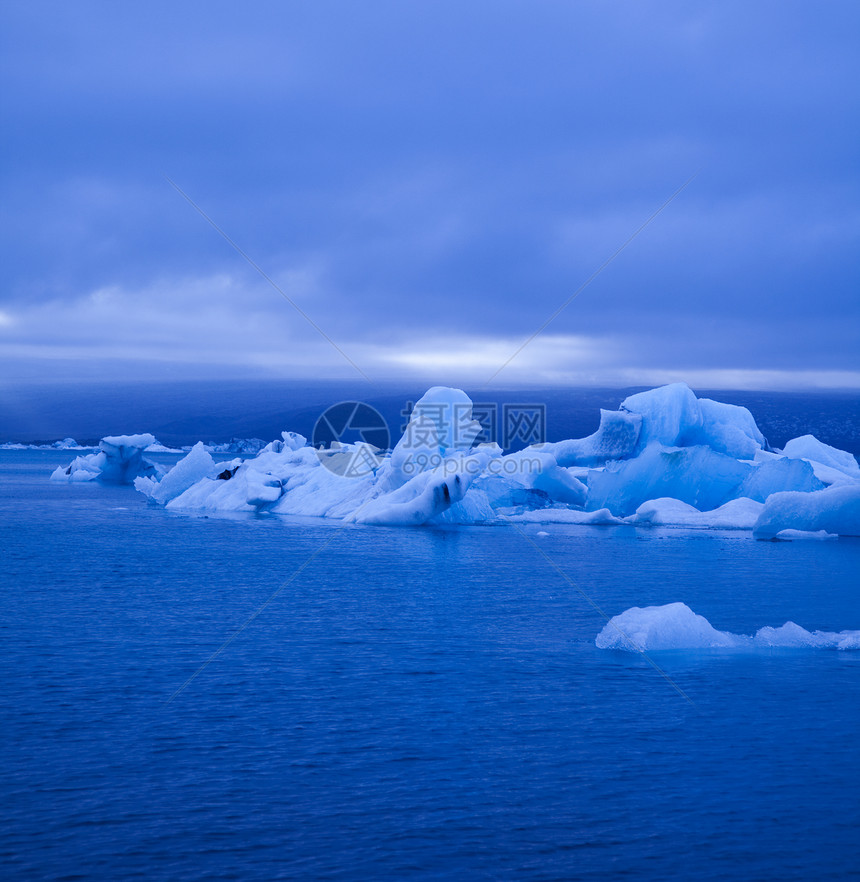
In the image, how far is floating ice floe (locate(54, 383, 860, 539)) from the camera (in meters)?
23.2

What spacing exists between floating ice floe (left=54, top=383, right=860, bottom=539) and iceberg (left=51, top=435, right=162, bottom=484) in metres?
10.4

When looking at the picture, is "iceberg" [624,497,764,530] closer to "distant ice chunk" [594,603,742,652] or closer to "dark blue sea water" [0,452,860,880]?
"dark blue sea water" [0,452,860,880]

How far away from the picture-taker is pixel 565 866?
5.28 m

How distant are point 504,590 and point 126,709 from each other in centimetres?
801

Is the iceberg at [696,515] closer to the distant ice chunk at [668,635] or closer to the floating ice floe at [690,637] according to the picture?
the floating ice floe at [690,637]

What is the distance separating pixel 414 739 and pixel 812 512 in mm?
17648

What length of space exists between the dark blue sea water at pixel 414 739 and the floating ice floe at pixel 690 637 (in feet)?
0.88

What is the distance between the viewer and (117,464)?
151ft

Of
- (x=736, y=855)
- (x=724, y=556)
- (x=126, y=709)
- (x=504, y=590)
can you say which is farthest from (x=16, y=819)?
(x=724, y=556)

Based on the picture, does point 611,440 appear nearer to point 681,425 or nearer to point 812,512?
point 681,425

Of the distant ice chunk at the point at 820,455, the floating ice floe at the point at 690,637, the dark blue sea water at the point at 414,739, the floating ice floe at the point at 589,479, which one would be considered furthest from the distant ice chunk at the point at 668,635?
the distant ice chunk at the point at 820,455

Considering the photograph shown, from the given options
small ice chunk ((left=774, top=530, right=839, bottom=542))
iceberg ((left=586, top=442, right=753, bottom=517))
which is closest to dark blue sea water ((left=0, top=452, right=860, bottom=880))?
small ice chunk ((left=774, top=530, right=839, bottom=542))

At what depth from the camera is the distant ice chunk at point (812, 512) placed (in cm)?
2216

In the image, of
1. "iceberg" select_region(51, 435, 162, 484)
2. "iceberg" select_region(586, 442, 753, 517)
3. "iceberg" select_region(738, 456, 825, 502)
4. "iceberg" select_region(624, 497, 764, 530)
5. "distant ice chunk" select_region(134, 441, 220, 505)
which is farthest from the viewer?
"iceberg" select_region(51, 435, 162, 484)
